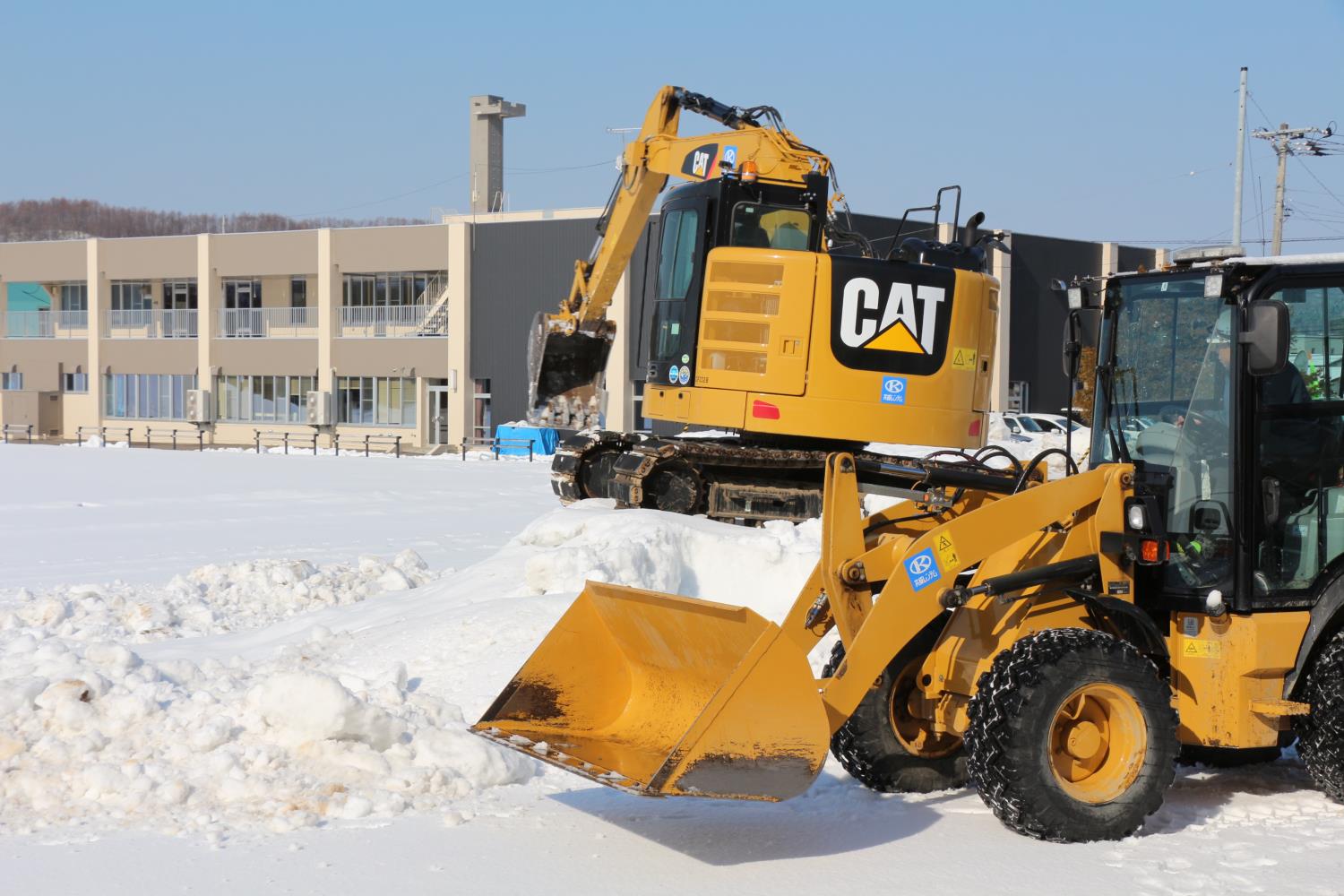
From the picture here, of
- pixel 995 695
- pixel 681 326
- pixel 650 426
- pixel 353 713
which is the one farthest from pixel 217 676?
pixel 650 426

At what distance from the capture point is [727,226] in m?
15.2

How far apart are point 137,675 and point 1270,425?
6.20m

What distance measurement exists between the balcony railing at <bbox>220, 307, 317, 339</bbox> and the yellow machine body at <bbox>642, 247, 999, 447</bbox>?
41.9m

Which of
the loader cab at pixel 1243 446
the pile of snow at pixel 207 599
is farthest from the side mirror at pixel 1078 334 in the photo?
the pile of snow at pixel 207 599

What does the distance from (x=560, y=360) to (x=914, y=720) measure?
12.2 metres

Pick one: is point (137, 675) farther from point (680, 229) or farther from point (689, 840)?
point (680, 229)

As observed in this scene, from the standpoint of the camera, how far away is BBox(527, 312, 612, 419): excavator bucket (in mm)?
19344

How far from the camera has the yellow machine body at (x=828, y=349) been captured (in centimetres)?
1480

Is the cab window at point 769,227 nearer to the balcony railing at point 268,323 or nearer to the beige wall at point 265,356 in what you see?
the beige wall at point 265,356

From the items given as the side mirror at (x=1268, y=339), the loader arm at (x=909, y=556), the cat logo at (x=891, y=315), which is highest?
the cat logo at (x=891, y=315)

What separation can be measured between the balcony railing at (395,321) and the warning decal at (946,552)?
152 ft

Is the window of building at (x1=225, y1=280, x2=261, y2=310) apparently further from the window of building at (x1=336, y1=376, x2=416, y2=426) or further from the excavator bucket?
the excavator bucket

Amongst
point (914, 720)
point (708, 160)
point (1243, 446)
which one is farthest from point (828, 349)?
point (1243, 446)

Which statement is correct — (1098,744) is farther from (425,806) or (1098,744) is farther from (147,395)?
(147,395)
